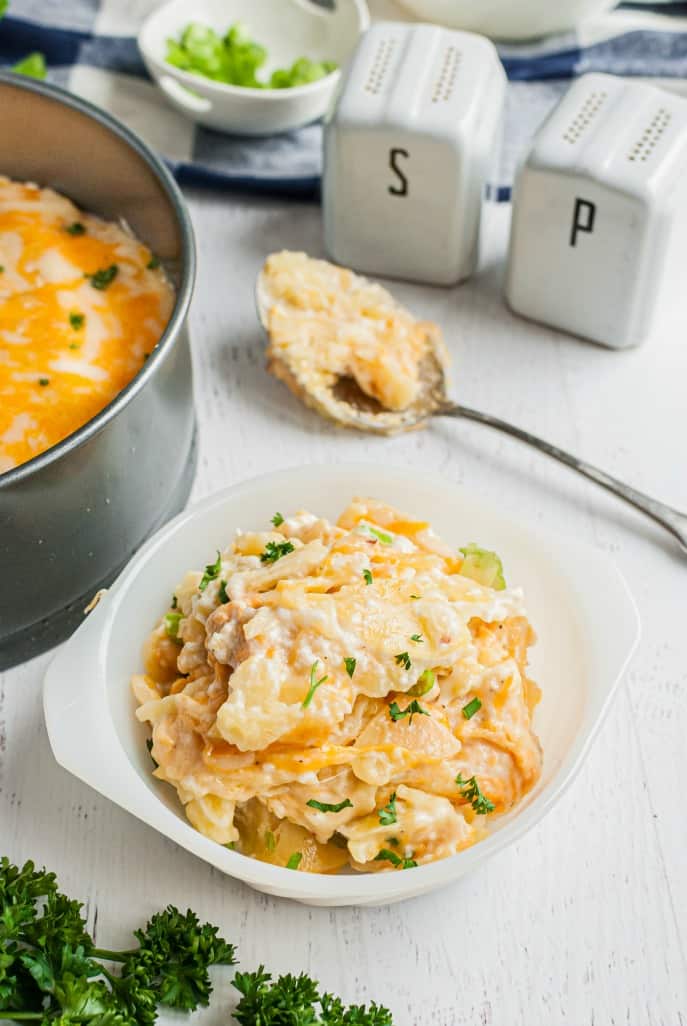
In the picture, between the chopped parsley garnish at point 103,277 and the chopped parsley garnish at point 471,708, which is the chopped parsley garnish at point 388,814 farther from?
the chopped parsley garnish at point 103,277

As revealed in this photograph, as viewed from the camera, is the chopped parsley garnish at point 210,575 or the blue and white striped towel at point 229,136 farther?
the blue and white striped towel at point 229,136

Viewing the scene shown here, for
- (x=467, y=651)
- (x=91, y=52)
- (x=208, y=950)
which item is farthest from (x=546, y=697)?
(x=91, y=52)

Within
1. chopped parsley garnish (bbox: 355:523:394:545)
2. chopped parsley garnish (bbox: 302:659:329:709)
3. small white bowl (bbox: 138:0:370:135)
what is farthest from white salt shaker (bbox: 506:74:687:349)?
chopped parsley garnish (bbox: 302:659:329:709)

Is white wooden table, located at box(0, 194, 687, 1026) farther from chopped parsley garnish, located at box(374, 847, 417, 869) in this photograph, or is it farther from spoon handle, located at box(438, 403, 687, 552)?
chopped parsley garnish, located at box(374, 847, 417, 869)

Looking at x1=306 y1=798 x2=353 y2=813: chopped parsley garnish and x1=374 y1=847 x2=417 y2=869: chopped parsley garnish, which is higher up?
x1=306 y1=798 x2=353 y2=813: chopped parsley garnish

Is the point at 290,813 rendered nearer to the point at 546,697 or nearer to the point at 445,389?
the point at 546,697

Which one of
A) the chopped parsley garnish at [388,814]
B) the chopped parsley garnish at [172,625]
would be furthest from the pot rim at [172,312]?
the chopped parsley garnish at [388,814]
